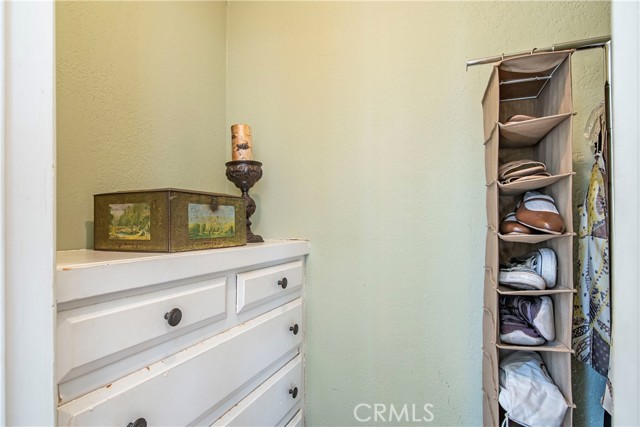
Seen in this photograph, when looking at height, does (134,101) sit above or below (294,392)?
above

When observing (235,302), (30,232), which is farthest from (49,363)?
(235,302)

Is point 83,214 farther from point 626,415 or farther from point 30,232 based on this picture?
point 626,415

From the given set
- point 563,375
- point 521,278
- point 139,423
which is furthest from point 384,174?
point 139,423

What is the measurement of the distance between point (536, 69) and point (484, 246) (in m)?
0.58

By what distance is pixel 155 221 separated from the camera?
757mm

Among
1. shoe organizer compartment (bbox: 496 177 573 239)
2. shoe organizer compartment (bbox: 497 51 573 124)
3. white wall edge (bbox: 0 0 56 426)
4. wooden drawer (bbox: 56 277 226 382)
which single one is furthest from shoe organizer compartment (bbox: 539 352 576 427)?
white wall edge (bbox: 0 0 56 426)

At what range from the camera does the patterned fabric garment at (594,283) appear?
0.82 meters

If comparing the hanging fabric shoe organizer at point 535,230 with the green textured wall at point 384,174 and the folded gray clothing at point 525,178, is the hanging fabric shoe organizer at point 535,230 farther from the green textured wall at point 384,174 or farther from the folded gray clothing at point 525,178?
the green textured wall at point 384,174

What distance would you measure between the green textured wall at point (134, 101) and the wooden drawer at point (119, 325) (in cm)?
37

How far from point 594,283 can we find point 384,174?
0.71m

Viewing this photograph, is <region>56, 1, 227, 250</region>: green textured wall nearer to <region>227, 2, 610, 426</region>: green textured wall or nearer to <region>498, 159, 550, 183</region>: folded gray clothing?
<region>227, 2, 610, 426</region>: green textured wall

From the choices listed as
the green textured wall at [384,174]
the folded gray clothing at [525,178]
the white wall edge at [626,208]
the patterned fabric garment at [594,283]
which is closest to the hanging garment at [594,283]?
the patterned fabric garment at [594,283]

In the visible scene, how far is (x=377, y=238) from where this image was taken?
1.25 meters

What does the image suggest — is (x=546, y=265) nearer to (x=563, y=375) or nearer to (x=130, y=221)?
(x=563, y=375)
